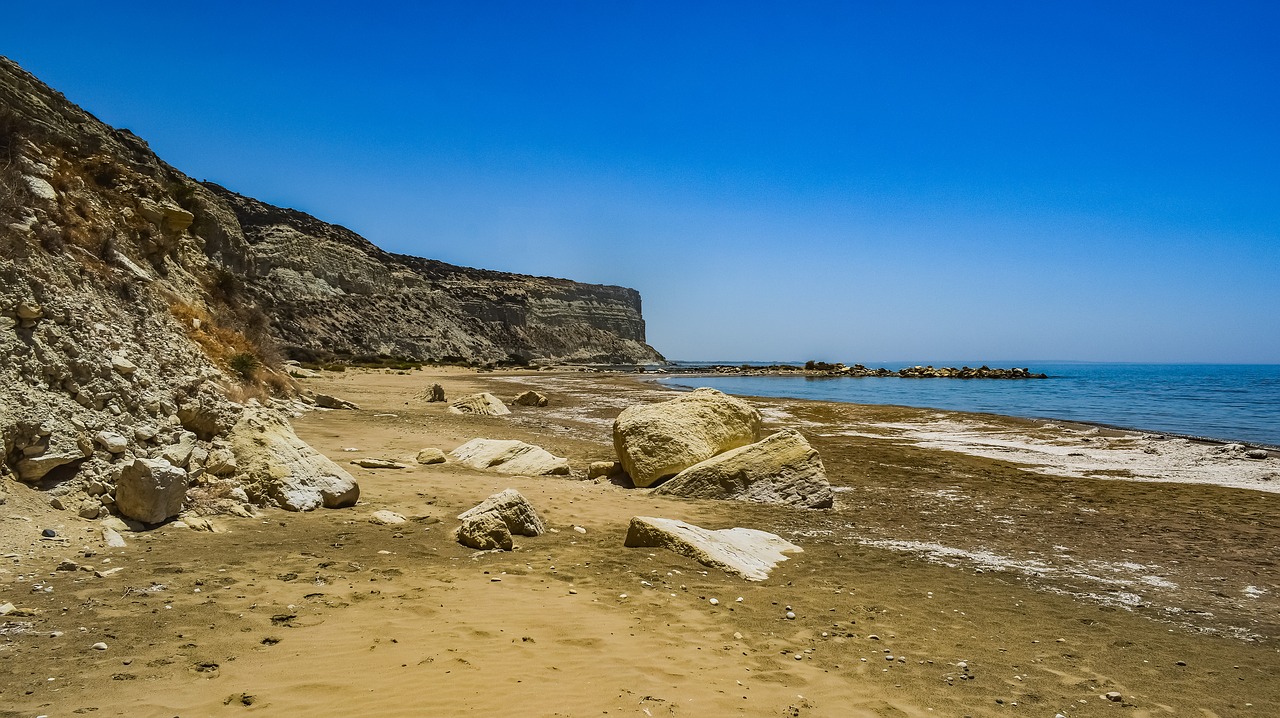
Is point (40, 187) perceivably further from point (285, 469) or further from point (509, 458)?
point (509, 458)

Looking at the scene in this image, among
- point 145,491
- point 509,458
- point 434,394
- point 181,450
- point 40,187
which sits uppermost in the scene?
point 40,187

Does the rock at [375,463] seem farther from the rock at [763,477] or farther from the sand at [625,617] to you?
the rock at [763,477]

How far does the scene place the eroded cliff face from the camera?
2805 inches

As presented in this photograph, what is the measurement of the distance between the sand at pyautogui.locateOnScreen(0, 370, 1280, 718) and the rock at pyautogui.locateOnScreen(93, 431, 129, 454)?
3.13ft

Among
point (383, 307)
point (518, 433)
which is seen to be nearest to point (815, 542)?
point (518, 433)

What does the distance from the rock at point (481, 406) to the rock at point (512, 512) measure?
1528 cm

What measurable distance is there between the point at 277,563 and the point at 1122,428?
25936 millimetres

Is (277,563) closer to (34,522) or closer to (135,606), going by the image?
(135,606)

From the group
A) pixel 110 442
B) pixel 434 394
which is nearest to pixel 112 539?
pixel 110 442

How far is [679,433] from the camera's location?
1187 centimetres

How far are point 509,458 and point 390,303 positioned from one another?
2994 inches

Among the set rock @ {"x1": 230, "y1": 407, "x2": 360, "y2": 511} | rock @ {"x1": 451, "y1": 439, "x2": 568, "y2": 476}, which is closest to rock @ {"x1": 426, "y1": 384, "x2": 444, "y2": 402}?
rock @ {"x1": 451, "y1": 439, "x2": 568, "y2": 476}

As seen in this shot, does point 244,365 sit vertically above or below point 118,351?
below

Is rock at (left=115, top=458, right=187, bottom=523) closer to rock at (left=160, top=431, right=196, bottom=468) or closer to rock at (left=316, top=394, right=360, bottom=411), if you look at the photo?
rock at (left=160, top=431, right=196, bottom=468)
